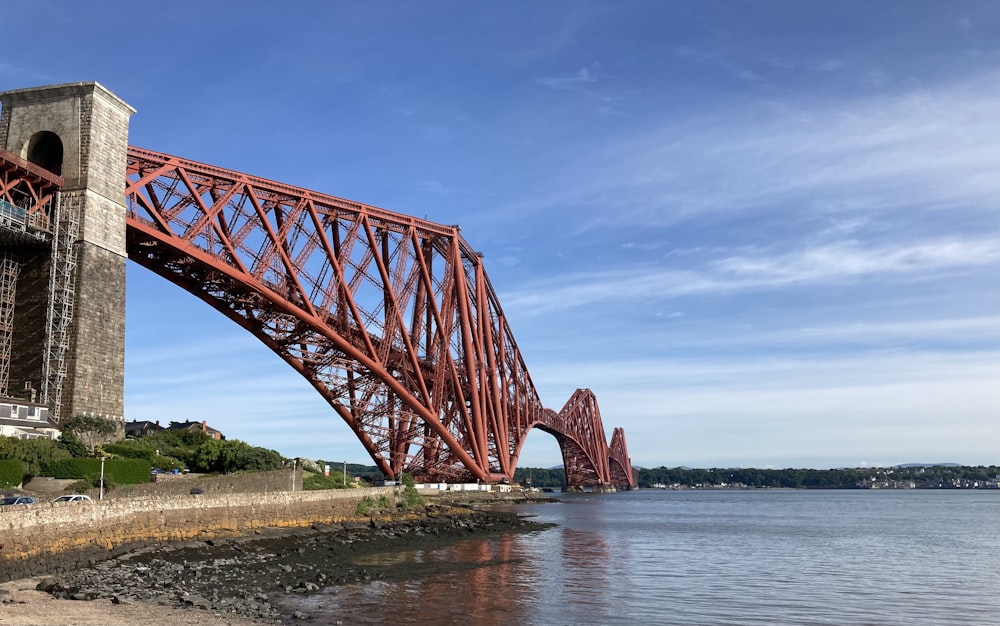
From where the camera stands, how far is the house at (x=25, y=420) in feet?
125

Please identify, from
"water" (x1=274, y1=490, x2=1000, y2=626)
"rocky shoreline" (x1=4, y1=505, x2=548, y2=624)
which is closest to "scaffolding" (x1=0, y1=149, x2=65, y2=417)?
"rocky shoreline" (x1=4, y1=505, x2=548, y2=624)

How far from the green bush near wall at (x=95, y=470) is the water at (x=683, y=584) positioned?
13.0 meters

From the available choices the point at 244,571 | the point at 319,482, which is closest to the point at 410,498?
the point at 319,482

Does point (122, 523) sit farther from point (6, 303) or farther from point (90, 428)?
point (6, 303)

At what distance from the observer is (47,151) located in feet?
151

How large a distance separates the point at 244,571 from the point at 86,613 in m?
9.47

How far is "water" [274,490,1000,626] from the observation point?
85.3ft

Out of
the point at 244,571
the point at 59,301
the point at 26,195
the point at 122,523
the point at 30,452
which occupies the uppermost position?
the point at 26,195

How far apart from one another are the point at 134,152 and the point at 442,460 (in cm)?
4606

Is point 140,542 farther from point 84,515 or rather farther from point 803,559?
point 803,559

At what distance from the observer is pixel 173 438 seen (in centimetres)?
5881

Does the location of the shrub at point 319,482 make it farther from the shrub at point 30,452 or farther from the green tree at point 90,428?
the shrub at point 30,452

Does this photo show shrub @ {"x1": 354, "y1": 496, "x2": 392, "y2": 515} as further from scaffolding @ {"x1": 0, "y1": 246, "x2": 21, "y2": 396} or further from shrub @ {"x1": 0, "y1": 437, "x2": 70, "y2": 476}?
scaffolding @ {"x1": 0, "y1": 246, "x2": 21, "y2": 396}

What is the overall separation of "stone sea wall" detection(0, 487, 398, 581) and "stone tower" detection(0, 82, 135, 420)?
10.1m
